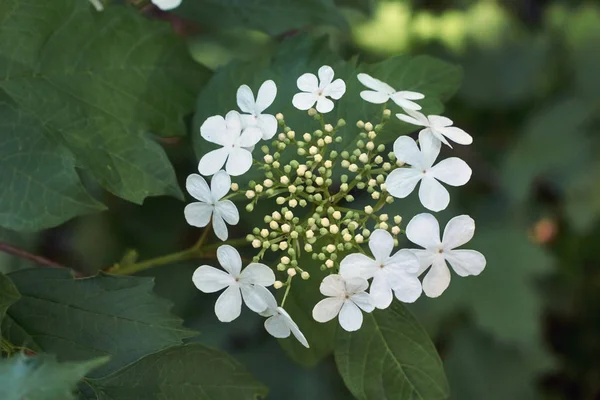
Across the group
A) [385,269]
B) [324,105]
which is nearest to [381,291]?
[385,269]

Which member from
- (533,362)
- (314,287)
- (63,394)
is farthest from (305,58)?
(533,362)

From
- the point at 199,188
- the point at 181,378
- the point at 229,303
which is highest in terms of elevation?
the point at 199,188

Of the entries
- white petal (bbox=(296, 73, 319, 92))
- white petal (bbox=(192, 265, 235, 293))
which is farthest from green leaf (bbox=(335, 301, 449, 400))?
white petal (bbox=(296, 73, 319, 92))

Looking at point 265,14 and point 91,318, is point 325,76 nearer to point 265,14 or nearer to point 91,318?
point 265,14

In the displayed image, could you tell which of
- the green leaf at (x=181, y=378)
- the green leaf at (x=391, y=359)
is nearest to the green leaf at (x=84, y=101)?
the green leaf at (x=181, y=378)

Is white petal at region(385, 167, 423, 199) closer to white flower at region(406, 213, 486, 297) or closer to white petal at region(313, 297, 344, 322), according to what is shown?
white flower at region(406, 213, 486, 297)

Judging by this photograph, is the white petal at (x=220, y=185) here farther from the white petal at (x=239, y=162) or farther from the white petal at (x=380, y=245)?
the white petal at (x=380, y=245)

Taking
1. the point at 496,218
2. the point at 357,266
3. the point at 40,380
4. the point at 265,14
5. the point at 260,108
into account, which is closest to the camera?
the point at 40,380
